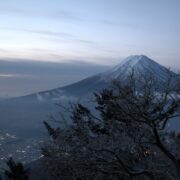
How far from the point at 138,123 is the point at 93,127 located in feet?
31.3

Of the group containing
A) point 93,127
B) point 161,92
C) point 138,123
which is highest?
point 161,92

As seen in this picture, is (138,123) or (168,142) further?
(168,142)

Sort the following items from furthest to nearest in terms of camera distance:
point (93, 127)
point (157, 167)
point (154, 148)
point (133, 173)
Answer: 1. point (93, 127)
2. point (154, 148)
3. point (157, 167)
4. point (133, 173)

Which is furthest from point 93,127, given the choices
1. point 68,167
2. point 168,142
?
point 68,167

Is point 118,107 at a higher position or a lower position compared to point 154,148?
higher

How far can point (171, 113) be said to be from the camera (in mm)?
12406

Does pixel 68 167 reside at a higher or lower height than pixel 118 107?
lower

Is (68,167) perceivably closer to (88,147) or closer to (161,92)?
(88,147)

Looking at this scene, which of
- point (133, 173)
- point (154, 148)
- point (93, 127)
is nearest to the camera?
point (133, 173)

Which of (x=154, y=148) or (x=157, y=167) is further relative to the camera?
(x=154, y=148)

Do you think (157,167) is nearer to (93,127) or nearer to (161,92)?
(161,92)

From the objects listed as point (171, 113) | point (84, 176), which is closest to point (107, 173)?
point (84, 176)

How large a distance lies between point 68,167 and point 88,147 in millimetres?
911

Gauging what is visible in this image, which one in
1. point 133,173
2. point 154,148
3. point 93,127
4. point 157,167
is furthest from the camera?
point 93,127
